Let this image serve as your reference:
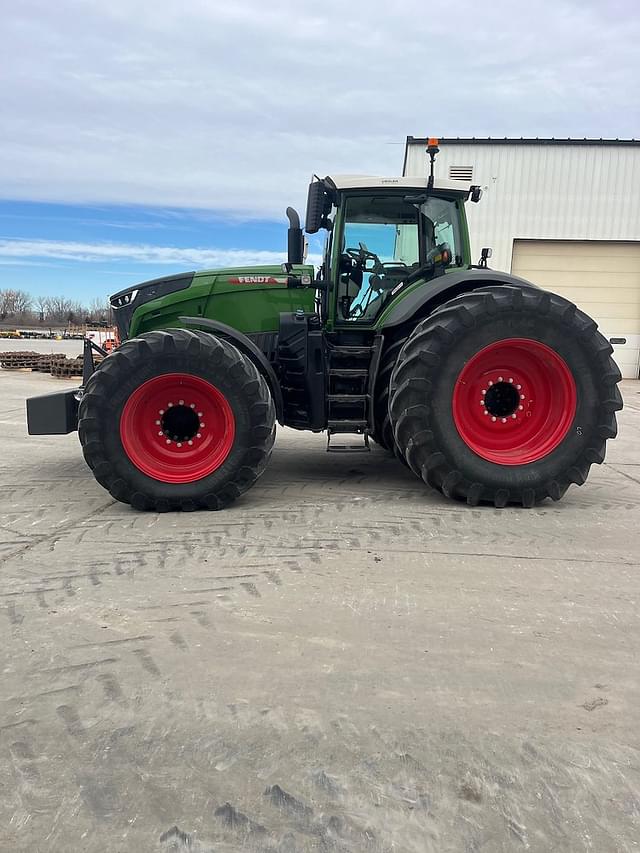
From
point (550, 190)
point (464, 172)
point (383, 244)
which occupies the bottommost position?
point (383, 244)

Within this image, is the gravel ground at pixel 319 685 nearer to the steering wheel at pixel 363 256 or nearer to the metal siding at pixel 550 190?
the steering wheel at pixel 363 256

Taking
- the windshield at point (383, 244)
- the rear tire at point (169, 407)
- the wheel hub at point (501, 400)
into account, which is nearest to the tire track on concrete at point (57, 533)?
the rear tire at point (169, 407)

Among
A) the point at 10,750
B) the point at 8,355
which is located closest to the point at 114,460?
the point at 10,750

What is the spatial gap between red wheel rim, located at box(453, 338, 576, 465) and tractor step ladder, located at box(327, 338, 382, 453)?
0.77 metres

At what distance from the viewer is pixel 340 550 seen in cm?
369

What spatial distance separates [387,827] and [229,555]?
2.03 meters

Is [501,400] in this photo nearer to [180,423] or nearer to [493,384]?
[493,384]

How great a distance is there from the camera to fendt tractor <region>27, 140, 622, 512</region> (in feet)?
14.6

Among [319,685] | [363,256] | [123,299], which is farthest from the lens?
[123,299]

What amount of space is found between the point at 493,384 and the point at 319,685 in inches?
121

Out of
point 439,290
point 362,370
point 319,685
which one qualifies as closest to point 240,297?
point 362,370

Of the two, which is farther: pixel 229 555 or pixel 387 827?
pixel 229 555

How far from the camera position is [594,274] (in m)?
17.6

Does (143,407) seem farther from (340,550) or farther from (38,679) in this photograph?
(38,679)
